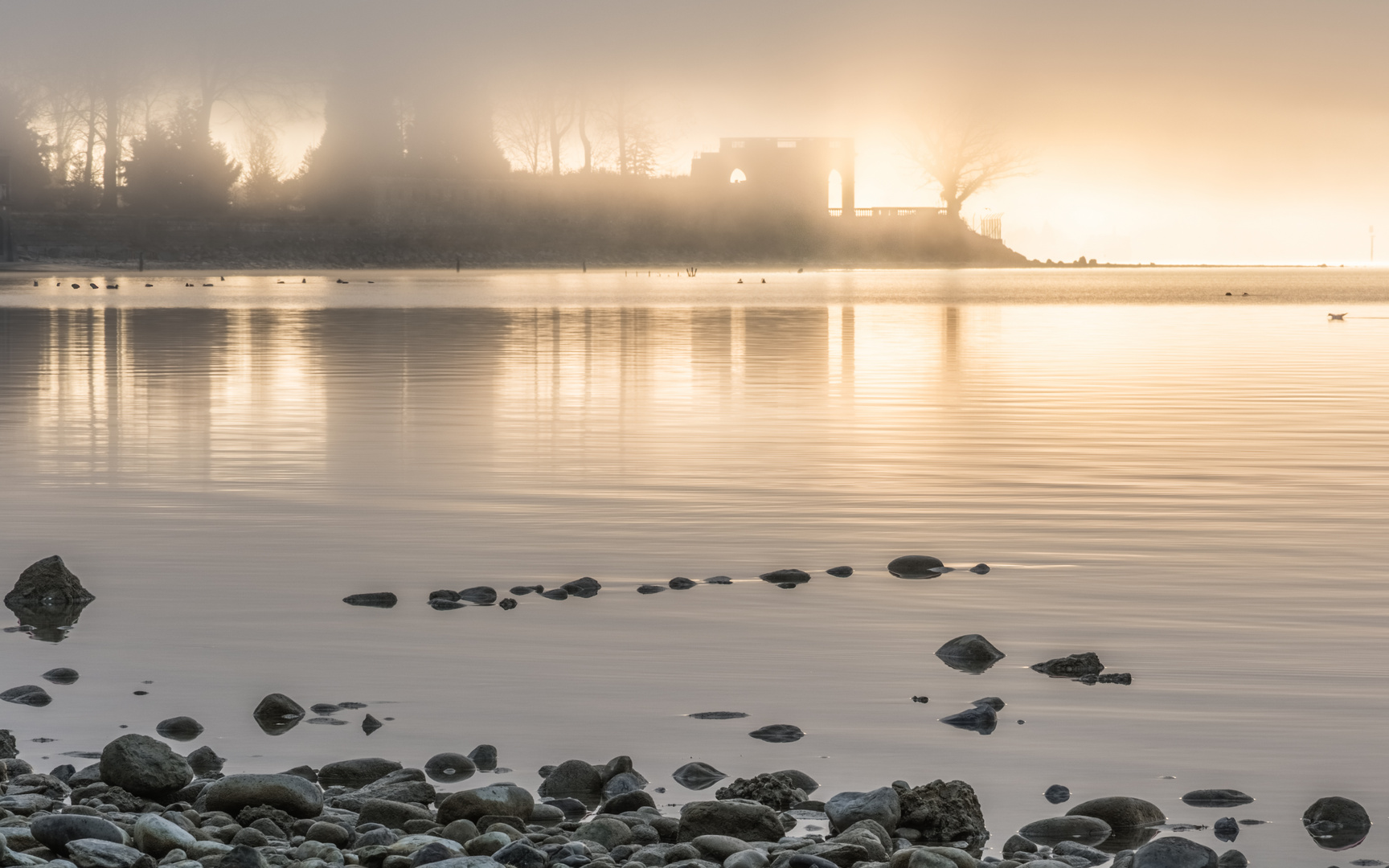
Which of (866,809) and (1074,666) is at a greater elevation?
(1074,666)

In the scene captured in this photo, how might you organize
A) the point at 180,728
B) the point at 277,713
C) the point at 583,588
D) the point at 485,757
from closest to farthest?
the point at 485,757
the point at 180,728
the point at 277,713
the point at 583,588

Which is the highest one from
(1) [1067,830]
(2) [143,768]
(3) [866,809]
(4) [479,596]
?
(4) [479,596]

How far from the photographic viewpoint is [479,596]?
13.2m

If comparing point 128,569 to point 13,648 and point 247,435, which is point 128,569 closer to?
point 13,648

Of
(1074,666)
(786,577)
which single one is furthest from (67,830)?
(786,577)

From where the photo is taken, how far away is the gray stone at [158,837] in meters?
7.16

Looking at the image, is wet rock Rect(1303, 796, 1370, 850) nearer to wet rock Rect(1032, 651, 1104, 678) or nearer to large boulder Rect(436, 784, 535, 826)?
wet rock Rect(1032, 651, 1104, 678)

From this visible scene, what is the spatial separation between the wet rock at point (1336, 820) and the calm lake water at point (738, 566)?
100 millimetres

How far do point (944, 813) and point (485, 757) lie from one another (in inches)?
98.5

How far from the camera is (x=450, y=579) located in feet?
46.2

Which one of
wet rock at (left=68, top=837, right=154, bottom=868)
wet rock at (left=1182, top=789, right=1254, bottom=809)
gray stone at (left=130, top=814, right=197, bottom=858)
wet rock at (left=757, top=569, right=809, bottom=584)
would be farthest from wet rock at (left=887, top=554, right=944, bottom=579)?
wet rock at (left=68, top=837, right=154, bottom=868)

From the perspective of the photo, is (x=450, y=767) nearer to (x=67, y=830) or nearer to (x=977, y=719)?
(x=67, y=830)

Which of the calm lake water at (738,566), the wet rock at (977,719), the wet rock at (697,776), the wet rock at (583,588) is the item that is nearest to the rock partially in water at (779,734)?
the calm lake water at (738,566)

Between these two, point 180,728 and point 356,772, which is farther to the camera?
point 180,728
